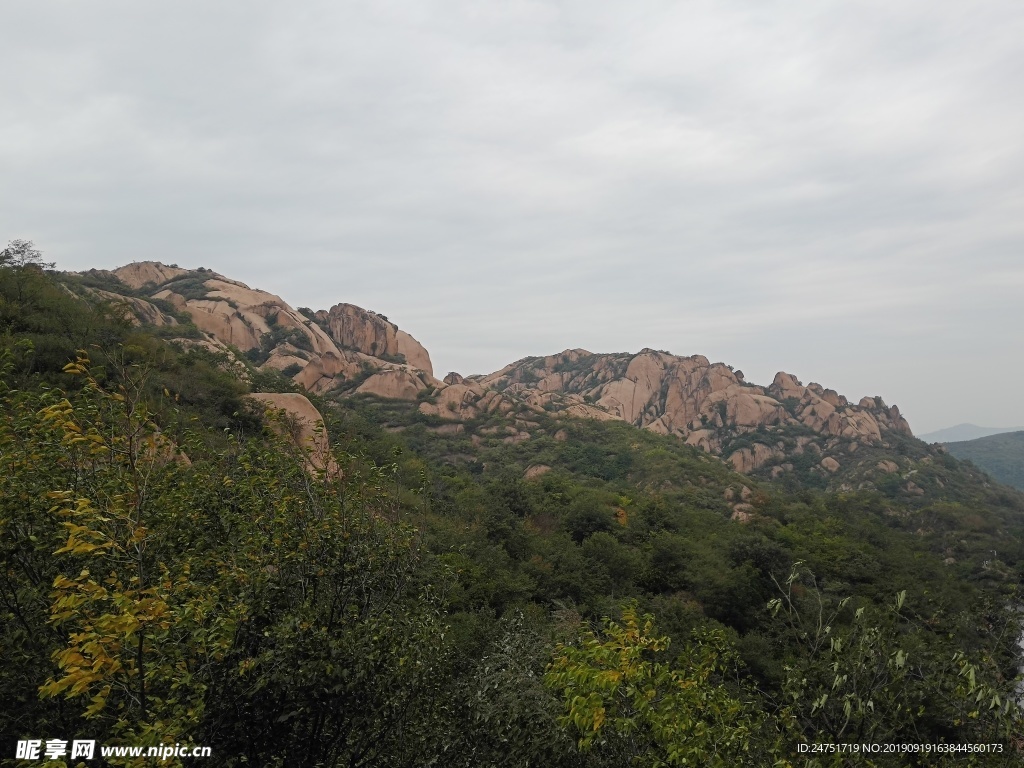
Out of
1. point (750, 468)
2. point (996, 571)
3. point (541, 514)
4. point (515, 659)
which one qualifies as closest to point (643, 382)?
point (750, 468)

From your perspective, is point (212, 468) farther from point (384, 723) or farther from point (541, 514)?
point (541, 514)

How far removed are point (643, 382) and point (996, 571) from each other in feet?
217

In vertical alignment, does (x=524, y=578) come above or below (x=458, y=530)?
below

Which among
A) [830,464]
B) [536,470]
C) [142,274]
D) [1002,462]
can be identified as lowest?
[1002,462]

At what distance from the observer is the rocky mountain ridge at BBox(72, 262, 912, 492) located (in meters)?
62.7

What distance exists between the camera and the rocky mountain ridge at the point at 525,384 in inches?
2467

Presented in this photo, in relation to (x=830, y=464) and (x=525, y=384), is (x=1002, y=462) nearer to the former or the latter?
(x=830, y=464)

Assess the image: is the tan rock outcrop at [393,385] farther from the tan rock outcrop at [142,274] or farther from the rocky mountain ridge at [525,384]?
the tan rock outcrop at [142,274]

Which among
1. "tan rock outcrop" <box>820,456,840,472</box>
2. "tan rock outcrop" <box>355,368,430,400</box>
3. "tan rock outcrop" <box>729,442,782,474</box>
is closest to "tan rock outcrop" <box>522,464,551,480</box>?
"tan rock outcrop" <box>355,368,430,400</box>

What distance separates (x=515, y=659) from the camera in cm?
874

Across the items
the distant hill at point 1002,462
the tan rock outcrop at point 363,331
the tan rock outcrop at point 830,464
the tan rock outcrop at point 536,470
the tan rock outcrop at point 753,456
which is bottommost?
the distant hill at point 1002,462

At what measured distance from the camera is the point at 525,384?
120625mm

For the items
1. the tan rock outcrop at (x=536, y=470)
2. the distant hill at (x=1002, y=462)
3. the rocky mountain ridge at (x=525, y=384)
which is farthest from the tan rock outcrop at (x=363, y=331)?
the distant hill at (x=1002, y=462)

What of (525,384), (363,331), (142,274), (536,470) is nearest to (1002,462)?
(525,384)
